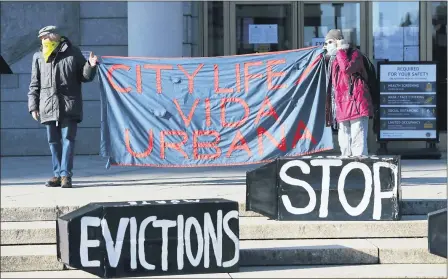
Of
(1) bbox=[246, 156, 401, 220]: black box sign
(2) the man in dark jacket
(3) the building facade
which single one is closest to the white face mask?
(1) bbox=[246, 156, 401, 220]: black box sign

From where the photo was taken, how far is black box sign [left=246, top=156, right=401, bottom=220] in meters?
8.48

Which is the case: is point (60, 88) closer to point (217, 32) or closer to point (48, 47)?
point (48, 47)

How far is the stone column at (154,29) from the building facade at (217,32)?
2.57 ft

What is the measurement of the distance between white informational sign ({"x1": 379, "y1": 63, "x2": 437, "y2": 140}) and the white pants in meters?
3.95

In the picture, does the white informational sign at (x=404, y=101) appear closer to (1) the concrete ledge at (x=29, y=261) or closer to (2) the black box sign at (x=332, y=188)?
(2) the black box sign at (x=332, y=188)

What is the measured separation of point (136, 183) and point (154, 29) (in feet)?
9.31

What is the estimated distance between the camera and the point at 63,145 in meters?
10.2

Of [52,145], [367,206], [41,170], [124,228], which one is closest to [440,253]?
[367,206]

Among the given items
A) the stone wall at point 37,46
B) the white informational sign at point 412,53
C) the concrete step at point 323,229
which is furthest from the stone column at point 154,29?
the concrete step at point 323,229

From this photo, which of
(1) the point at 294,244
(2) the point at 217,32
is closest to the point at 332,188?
(1) the point at 294,244

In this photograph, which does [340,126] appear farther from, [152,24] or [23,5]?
[23,5]

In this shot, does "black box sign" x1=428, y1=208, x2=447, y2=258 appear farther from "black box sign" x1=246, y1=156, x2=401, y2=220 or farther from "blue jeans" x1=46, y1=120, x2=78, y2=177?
"blue jeans" x1=46, y1=120, x2=78, y2=177

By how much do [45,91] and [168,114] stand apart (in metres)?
1.31

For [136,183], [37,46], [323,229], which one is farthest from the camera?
[37,46]
